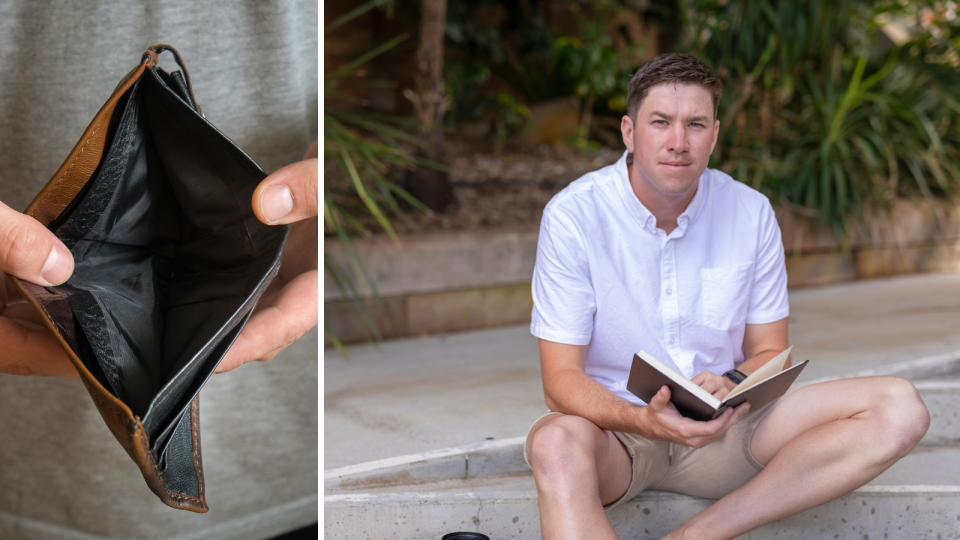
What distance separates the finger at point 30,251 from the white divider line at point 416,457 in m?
1.03

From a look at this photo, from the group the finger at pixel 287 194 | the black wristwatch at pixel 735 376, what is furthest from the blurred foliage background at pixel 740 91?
the finger at pixel 287 194

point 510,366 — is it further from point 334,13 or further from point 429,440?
point 334,13

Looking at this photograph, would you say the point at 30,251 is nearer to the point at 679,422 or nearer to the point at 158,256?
the point at 158,256

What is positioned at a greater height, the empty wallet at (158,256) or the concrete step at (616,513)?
the empty wallet at (158,256)

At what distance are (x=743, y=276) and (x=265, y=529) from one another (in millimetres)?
1124

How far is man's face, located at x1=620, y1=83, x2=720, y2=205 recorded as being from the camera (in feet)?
5.52

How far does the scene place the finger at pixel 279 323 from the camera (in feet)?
3.65

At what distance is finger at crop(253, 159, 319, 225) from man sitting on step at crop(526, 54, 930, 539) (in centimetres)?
77

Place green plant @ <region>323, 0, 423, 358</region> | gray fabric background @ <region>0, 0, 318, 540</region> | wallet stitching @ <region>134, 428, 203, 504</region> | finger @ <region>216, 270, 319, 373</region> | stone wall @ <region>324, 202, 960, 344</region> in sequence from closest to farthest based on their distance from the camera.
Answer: wallet stitching @ <region>134, 428, 203, 504</region> < finger @ <region>216, 270, 319, 373</region> < gray fabric background @ <region>0, 0, 318, 540</region> < green plant @ <region>323, 0, 423, 358</region> < stone wall @ <region>324, 202, 960, 344</region>

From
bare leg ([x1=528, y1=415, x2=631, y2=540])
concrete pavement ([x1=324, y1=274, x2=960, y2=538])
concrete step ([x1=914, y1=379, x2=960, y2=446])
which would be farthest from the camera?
concrete step ([x1=914, y1=379, x2=960, y2=446])

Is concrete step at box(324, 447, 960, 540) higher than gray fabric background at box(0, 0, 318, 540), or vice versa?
gray fabric background at box(0, 0, 318, 540)

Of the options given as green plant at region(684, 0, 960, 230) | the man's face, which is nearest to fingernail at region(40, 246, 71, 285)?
the man's face

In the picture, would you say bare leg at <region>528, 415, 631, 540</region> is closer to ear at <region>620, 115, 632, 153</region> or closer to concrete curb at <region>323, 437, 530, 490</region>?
concrete curb at <region>323, 437, 530, 490</region>

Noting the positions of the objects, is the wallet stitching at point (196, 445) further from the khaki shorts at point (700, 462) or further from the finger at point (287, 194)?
the khaki shorts at point (700, 462)
